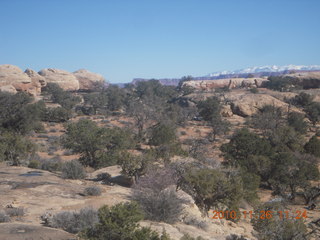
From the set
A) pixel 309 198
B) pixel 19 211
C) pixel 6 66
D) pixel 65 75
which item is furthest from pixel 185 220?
pixel 65 75

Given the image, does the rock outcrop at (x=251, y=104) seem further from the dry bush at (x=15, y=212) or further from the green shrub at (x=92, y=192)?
the dry bush at (x=15, y=212)

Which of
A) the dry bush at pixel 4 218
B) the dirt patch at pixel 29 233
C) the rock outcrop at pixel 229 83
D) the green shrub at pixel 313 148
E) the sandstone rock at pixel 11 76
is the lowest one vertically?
the green shrub at pixel 313 148

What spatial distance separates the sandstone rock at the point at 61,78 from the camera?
64.8 m

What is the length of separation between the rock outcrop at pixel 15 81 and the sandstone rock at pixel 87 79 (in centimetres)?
1921

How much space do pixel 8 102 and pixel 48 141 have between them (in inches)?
295

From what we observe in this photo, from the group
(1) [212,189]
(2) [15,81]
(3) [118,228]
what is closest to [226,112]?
(1) [212,189]

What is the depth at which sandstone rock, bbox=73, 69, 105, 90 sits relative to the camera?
2963 inches

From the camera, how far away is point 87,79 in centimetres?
7769

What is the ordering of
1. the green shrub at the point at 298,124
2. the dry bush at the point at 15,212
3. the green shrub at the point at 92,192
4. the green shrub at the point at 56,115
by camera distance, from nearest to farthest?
the dry bush at the point at 15,212, the green shrub at the point at 92,192, the green shrub at the point at 298,124, the green shrub at the point at 56,115

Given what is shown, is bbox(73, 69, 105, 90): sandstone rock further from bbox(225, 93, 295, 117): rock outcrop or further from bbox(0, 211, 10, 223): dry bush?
bbox(0, 211, 10, 223): dry bush

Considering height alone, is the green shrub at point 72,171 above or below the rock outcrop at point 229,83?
below

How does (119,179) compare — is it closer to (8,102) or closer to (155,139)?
(155,139)

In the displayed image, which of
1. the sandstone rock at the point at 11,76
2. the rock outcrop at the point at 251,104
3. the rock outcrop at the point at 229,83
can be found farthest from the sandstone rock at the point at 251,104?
the sandstone rock at the point at 11,76

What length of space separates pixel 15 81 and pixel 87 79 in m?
27.2
